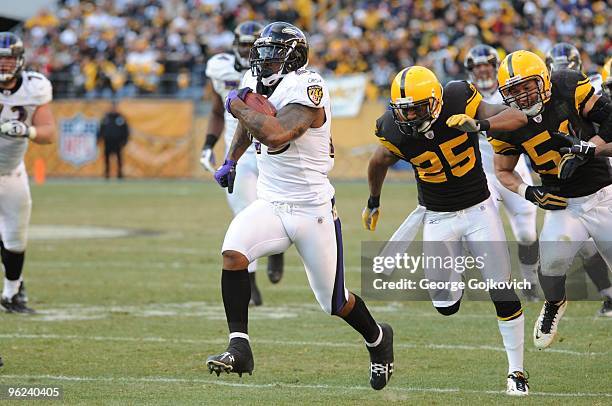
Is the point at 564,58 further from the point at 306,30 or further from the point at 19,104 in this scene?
the point at 306,30

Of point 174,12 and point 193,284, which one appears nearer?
point 193,284

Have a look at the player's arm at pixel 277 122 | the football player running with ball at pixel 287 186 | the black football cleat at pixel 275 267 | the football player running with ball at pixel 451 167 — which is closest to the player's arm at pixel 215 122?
the black football cleat at pixel 275 267

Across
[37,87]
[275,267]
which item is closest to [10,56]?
[37,87]

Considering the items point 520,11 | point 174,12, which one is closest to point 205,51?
point 174,12

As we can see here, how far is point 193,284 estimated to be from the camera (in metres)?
9.59

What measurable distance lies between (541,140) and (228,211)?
10667 millimetres

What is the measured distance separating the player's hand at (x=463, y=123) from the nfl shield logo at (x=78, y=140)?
61.4 ft

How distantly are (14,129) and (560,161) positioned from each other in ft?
12.9

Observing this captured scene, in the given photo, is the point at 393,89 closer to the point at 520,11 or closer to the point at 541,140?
the point at 541,140

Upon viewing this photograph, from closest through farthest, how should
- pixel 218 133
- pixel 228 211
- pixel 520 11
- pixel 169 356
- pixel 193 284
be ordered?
1. pixel 169 356
2. pixel 218 133
3. pixel 193 284
4. pixel 228 211
5. pixel 520 11

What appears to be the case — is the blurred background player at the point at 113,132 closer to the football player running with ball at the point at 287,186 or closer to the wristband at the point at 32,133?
the wristband at the point at 32,133

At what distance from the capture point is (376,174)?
6.31 m

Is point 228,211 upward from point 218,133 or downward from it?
downward

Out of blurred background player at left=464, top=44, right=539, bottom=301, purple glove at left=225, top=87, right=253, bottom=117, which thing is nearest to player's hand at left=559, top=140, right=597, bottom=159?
purple glove at left=225, top=87, right=253, bottom=117
